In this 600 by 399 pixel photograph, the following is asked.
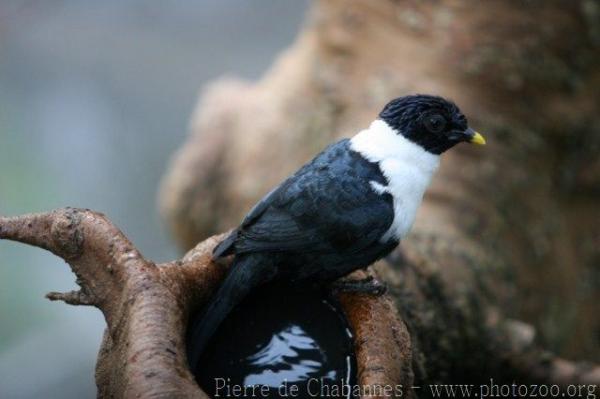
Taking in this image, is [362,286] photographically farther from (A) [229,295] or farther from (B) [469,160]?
(B) [469,160]

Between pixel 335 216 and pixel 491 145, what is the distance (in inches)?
67.4

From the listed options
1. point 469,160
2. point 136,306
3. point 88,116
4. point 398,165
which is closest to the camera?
point 136,306

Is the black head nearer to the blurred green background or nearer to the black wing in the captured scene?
the black wing

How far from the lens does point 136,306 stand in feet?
6.75

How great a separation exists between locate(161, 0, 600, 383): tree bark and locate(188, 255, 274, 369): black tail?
0.96 m

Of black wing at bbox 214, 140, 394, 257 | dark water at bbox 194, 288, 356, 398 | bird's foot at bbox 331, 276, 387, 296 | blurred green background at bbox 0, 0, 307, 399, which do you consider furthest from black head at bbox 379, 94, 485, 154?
blurred green background at bbox 0, 0, 307, 399

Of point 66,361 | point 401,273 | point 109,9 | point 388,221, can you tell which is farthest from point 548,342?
point 109,9

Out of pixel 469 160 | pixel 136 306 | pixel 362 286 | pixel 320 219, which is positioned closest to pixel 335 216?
pixel 320 219

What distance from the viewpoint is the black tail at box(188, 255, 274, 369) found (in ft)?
7.54

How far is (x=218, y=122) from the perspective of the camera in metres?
4.84

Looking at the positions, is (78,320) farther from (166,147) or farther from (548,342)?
(548,342)

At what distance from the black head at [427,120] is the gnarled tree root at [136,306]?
0.50 m

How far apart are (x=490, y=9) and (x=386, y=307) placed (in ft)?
6.58

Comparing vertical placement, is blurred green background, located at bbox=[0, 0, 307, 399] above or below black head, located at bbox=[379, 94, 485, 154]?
above
